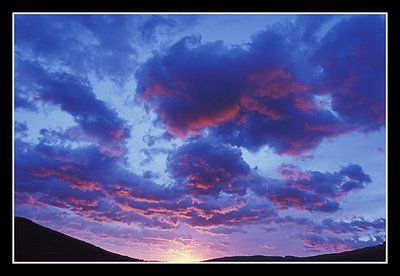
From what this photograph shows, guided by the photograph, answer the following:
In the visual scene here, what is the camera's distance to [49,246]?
5981cm

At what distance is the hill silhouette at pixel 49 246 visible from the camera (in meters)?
51.1

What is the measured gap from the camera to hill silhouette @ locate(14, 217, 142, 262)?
51119 mm
